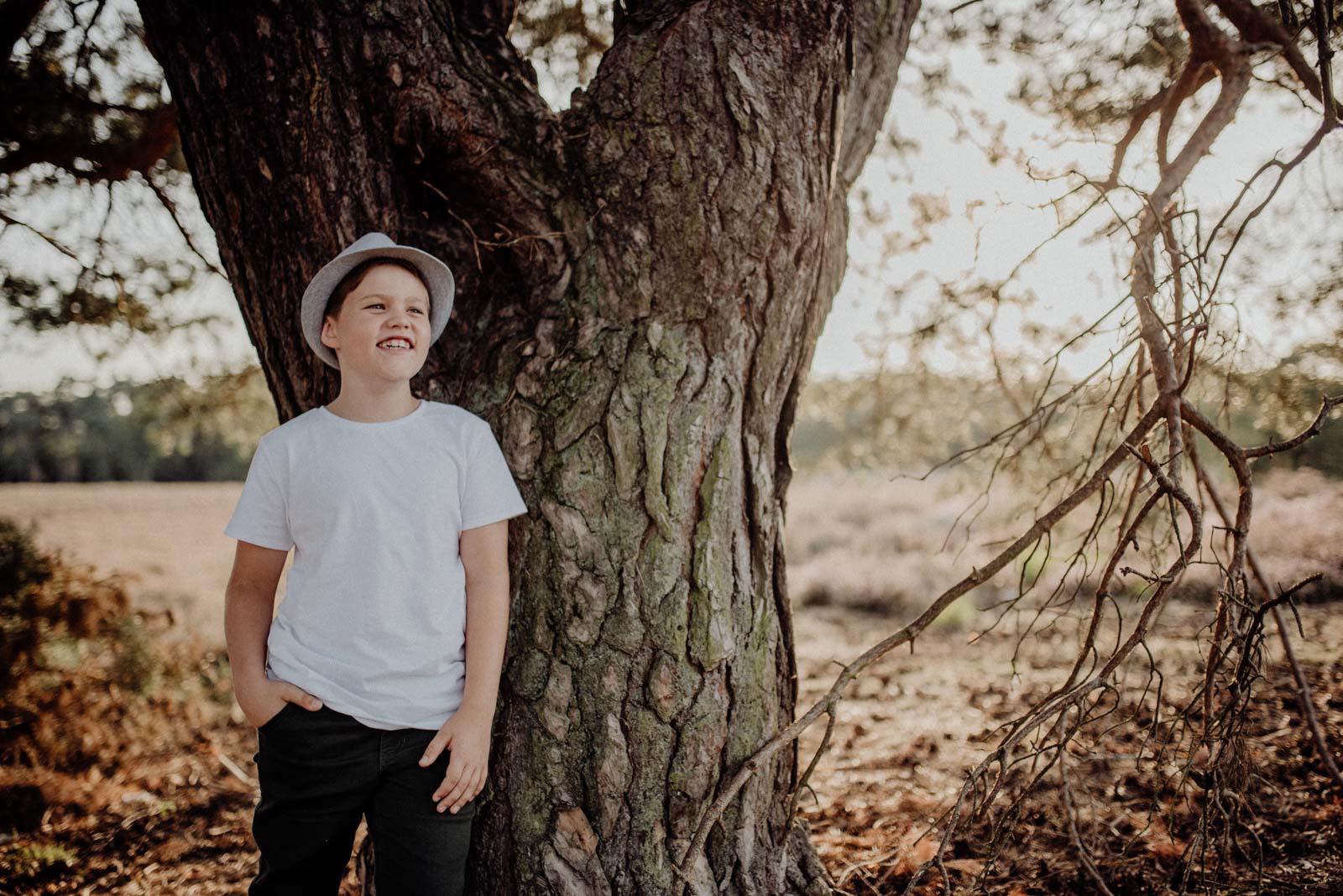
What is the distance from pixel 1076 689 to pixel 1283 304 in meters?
2.16

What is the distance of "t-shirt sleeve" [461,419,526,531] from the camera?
1571 millimetres

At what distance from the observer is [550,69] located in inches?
159

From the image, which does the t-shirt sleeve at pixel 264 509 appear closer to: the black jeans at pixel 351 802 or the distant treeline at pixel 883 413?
the black jeans at pixel 351 802

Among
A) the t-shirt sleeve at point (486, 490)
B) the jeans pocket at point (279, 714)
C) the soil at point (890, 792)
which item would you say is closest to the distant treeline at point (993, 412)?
the soil at point (890, 792)

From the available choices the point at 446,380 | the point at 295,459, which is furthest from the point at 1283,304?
the point at 295,459

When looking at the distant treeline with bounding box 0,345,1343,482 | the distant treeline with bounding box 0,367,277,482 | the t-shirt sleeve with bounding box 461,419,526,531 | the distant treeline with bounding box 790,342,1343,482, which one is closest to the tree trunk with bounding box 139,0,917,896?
the t-shirt sleeve with bounding box 461,419,526,531

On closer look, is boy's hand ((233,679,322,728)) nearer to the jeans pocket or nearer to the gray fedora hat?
the jeans pocket

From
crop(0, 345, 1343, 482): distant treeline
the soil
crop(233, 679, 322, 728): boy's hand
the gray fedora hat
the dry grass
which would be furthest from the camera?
crop(0, 345, 1343, 482): distant treeline

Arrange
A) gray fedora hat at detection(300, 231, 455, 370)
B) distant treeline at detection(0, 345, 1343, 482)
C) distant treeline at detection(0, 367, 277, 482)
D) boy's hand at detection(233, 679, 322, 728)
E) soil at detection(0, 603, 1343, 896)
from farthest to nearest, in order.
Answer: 1. distant treeline at detection(0, 367, 277, 482)
2. distant treeline at detection(0, 345, 1343, 482)
3. soil at detection(0, 603, 1343, 896)
4. gray fedora hat at detection(300, 231, 455, 370)
5. boy's hand at detection(233, 679, 322, 728)

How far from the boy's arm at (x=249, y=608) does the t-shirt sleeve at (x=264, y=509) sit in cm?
3

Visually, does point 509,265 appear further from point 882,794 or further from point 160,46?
point 882,794

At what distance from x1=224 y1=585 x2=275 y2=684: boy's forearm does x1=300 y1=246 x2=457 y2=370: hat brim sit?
567 millimetres

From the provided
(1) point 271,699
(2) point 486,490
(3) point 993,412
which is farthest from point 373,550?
(3) point 993,412

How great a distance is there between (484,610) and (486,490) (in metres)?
0.26
